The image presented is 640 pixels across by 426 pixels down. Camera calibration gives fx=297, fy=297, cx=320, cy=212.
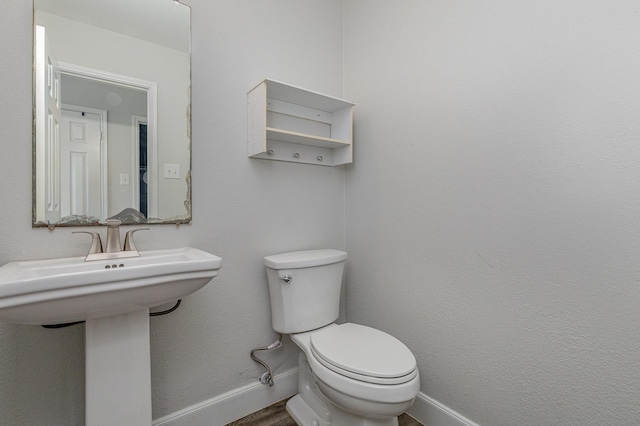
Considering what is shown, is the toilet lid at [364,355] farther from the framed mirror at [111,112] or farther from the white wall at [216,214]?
the framed mirror at [111,112]

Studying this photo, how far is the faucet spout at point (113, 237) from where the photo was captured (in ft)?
3.63

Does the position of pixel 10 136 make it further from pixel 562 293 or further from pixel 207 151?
pixel 562 293

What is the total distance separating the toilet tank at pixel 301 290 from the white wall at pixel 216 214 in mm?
112

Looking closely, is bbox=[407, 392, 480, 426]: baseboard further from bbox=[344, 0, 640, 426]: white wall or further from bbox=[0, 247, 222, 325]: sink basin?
bbox=[0, 247, 222, 325]: sink basin

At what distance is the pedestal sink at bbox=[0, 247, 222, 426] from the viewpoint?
0.76 m

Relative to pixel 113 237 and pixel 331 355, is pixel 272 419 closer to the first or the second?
pixel 331 355

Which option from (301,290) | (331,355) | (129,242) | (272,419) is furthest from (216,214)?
(272,419)

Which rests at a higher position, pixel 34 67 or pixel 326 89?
pixel 326 89

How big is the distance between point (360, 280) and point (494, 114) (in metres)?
1.07

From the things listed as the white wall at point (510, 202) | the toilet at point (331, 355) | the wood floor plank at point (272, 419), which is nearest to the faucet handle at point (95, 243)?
the toilet at point (331, 355)

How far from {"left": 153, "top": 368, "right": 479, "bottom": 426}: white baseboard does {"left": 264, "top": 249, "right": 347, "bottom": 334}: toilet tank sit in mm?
339

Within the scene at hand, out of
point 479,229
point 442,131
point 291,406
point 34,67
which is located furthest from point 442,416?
point 34,67

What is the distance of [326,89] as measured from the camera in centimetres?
179

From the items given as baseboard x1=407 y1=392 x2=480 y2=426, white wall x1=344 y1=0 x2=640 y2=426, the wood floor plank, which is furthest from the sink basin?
baseboard x1=407 y1=392 x2=480 y2=426
